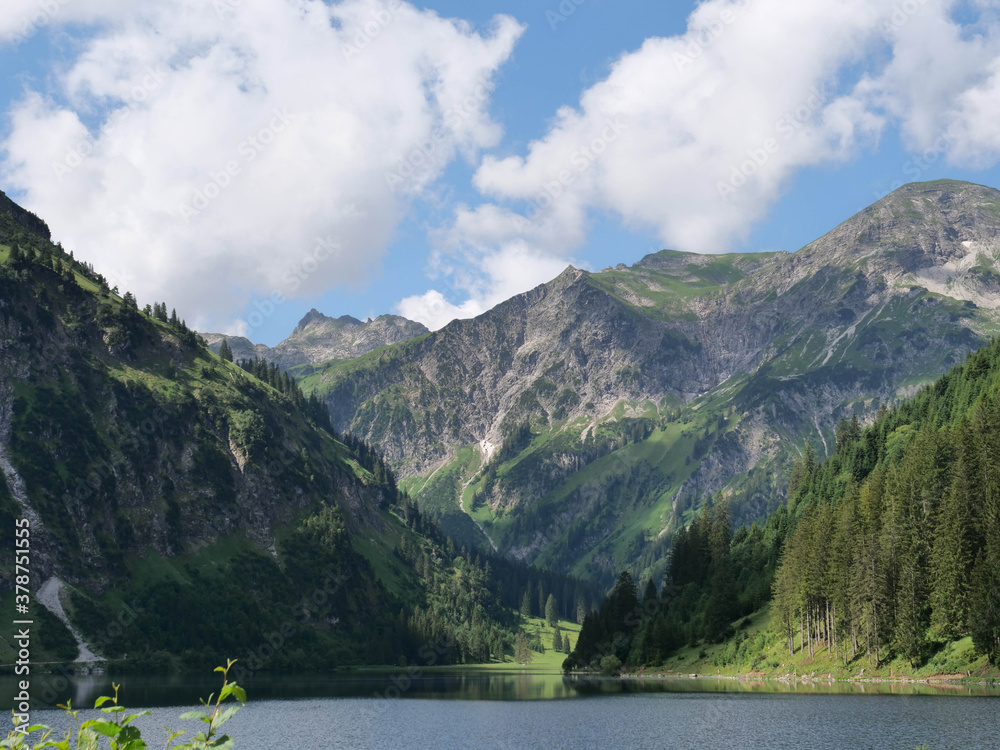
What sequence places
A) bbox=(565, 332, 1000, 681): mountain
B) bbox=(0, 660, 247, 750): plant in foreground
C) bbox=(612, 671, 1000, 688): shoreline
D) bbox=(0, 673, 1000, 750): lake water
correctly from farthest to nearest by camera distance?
bbox=(565, 332, 1000, 681): mountain, bbox=(612, 671, 1000, 688): shoreline, bbox=(0, 673, 1000, 750): lake water, bbox=(0, 660, 247, 750): plant in foreground

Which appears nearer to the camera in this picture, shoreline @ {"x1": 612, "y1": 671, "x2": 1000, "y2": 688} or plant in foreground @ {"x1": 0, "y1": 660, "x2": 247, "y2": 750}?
plant in foreground @ {"x1": 0, "y1": 660, "x2": 247, "y2": 750}

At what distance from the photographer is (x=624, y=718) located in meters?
104

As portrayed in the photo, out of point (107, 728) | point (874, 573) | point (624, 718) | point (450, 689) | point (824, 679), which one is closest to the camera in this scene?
point (107, 728)

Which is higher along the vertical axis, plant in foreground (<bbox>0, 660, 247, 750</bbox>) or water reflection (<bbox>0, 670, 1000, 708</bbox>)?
plant in foreground (<bbox>0, 660, 247, 750</bbox>)

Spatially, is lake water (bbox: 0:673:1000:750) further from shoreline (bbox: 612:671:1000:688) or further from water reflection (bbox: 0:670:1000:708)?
shoreline (bbox: 612:671:1000:688)

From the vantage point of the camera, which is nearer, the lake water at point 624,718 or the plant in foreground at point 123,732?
the plant in foreground at point 123,732

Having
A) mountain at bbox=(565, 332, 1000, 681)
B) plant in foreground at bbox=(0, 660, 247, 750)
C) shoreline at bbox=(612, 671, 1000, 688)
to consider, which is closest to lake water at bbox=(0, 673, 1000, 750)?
shoreline at bbox=(612, 671, 1000, 688)

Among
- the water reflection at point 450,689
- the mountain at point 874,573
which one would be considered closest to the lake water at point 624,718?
the water reflection at point 450,689

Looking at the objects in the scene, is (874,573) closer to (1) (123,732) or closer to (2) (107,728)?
(1) (123,732)

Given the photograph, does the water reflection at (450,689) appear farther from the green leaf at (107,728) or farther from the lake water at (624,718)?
the green leaf at (107,728)

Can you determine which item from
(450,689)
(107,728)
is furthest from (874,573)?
(107,728)

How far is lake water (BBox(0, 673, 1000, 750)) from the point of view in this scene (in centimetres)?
7538

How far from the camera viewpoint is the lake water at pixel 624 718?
7538 centimetres

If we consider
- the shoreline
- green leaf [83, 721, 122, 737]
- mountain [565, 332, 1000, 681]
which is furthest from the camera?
mountain [565, 332, 1000, 681]
